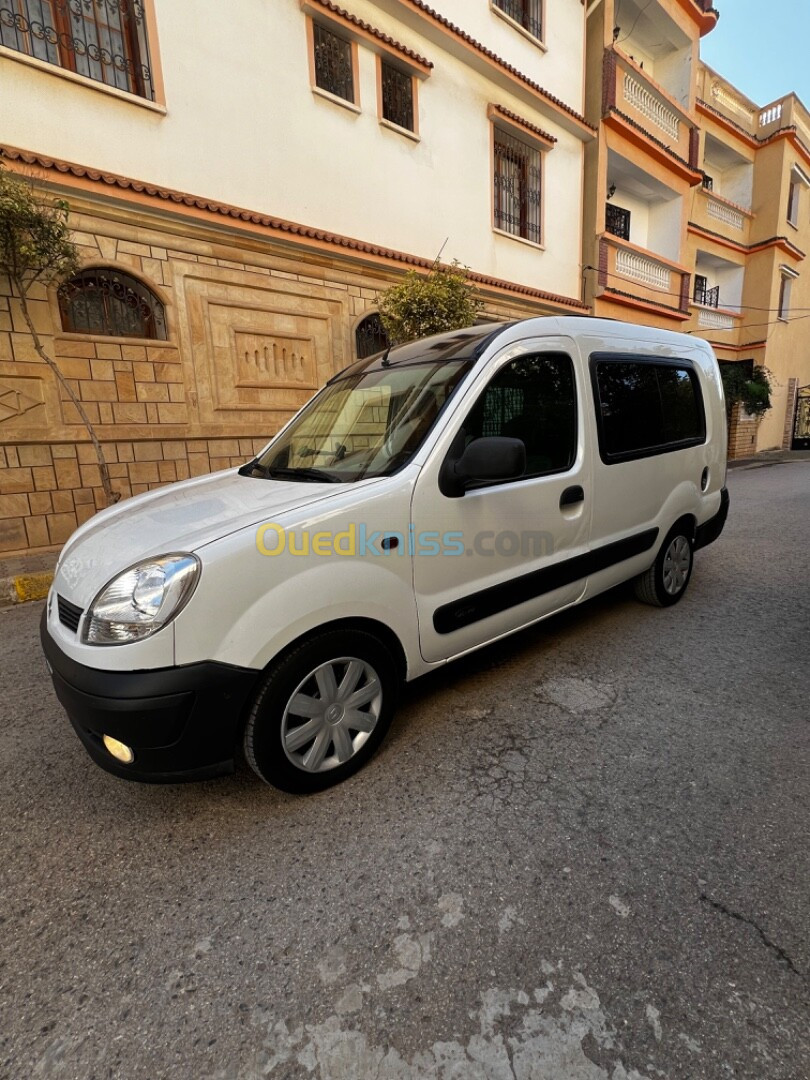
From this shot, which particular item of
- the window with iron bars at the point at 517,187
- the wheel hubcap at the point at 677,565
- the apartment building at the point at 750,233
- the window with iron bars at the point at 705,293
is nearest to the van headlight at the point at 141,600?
A: the wheel hubcap at the point at 677,565

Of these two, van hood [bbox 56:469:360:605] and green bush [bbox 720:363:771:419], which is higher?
green bush [bbox 720:363:771:419]

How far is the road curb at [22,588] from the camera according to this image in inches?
182

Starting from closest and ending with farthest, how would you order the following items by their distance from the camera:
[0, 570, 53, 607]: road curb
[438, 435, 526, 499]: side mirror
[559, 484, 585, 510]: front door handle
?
[438, 435, 526, 499]: side mirror, [559, 484, 585, 510]: front door handle, [0, 570, 53, 607]: road curb

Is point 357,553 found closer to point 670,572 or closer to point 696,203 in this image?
point 670,572

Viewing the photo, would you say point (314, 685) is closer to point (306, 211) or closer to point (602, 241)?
point (306, 211)

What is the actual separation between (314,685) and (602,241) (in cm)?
1303

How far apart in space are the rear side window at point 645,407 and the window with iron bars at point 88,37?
6588mm

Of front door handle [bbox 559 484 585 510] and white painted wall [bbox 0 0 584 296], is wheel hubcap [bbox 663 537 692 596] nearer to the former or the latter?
front door handle [bbox 559 484 585 510]

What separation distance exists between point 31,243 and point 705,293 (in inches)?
836

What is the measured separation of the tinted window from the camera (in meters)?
3.13

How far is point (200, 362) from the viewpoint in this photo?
21.9ft

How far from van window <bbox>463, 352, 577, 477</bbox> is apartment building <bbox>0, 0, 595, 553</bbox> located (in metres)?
5.27

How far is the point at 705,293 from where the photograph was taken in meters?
19.2

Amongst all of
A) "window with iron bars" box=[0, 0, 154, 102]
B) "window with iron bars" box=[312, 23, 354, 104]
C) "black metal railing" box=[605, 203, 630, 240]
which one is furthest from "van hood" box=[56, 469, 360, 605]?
"black metal railing" box=[605, 203, 630, 240]
